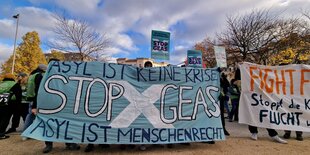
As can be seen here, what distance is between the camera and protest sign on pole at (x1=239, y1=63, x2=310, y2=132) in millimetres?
5484

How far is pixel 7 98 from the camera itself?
552 centimetres

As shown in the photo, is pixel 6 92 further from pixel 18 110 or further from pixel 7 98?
pixel 18 110

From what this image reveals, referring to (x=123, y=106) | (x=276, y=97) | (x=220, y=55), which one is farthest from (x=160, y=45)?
(x=276, y=97)

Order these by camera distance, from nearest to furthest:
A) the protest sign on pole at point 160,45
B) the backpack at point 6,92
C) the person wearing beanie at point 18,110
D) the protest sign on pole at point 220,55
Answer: the backpack at point 6,92 < the person wearing beanie at point 18,110 < the protest sign on pole at point 160,45 < the protest sign on pole at point 220,55

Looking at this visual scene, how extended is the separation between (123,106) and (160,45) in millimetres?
3482

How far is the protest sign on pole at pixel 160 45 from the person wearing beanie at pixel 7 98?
12.6 ft

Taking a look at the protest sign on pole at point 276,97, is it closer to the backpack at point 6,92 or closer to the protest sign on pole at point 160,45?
the protest sign on pole at point 160,45

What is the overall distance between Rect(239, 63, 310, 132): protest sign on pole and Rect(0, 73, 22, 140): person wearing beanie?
5601 millimetres

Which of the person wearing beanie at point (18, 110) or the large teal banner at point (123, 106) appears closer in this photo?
the large teal banner at point (123, 106)

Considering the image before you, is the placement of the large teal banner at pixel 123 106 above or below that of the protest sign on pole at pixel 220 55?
below

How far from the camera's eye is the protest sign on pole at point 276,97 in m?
5.48

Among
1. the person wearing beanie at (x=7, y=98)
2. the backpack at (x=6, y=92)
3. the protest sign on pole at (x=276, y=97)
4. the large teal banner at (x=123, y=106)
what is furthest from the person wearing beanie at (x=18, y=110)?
the protest sign on pole at (x=276, y=97)

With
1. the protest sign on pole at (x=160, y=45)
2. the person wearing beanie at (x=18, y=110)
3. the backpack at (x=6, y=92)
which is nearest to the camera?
the backpack at (x=6, y=92)

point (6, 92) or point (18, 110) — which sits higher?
point (6, 92)
